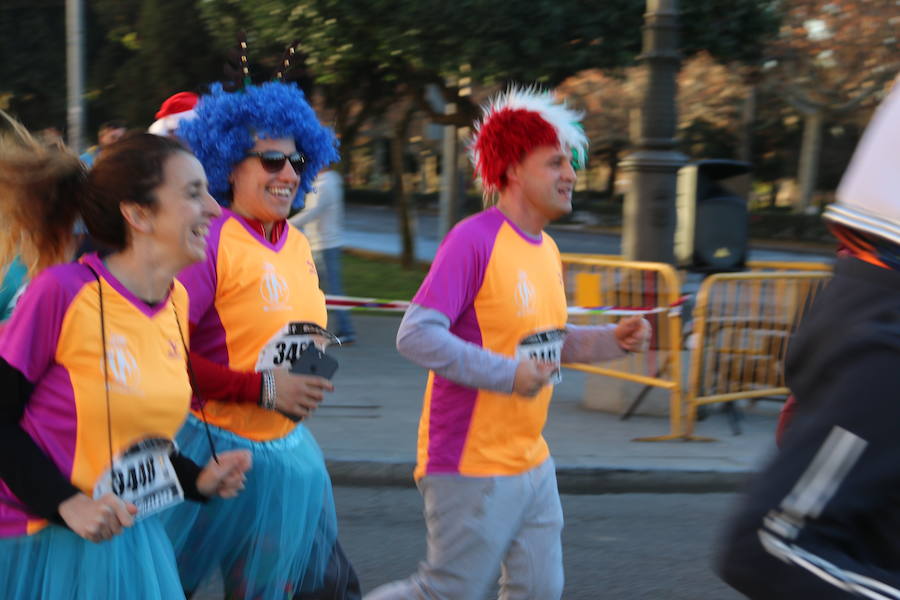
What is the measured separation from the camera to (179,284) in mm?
2834

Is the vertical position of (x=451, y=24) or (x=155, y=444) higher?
(x=451, y=24)

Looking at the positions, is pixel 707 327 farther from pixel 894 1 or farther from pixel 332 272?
pixel 894 1

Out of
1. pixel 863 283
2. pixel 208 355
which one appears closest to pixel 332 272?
pixel 208 355

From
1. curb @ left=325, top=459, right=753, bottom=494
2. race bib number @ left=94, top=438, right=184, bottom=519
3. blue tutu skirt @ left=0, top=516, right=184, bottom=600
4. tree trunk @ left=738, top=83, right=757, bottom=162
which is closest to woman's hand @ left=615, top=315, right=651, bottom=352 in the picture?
race bib number @ left=94, top=438, right=184, bottom=519

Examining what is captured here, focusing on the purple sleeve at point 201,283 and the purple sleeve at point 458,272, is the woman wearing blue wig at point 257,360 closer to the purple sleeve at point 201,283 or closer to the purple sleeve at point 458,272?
the purple sleeve at point 201,283

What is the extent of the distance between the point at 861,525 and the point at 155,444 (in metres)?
1.65

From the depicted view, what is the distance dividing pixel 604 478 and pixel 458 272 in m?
3.47

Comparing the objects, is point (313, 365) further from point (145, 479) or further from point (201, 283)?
point (145, 479)

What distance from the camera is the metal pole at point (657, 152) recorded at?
770cm

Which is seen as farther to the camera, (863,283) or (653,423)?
(653,423)

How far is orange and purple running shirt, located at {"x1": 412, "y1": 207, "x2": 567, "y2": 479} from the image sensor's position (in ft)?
10.2

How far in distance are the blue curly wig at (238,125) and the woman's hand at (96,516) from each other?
4.00ft

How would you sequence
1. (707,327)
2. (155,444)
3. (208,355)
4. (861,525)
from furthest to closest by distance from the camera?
(707,327)
(208,355)
(155,444)
(861,525)

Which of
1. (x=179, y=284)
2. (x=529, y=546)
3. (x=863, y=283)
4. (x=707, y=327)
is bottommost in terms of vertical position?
(x=707, y=327)
